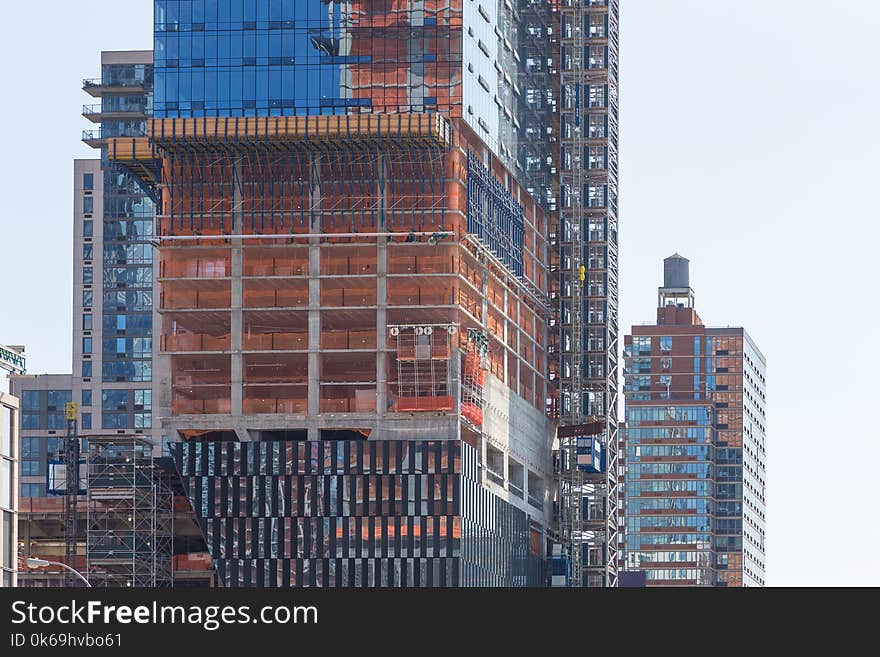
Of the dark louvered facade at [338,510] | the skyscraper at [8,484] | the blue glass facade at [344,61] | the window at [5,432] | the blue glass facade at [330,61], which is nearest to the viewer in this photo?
the window at [5,432]

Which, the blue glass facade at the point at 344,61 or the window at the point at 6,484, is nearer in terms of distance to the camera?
the window at the point at 6,484

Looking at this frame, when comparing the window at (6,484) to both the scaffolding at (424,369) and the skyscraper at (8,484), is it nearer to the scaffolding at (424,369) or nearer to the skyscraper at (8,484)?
the skyscraper at (8,484)

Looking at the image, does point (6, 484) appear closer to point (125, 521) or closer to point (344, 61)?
point (125, 521)

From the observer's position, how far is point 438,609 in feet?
116

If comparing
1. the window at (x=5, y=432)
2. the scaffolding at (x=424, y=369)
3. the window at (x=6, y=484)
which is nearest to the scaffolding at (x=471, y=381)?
the scaffolding at (x=424, y=369)

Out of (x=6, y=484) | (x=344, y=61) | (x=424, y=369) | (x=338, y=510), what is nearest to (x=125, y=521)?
(x=338, y=510)

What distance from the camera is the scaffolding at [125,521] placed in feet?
642

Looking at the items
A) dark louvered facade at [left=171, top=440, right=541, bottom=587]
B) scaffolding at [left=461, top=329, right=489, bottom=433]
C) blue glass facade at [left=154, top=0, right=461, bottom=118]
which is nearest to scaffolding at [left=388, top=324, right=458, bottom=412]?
scaffolding at [left=461, top=329, right=489, bottom=433]

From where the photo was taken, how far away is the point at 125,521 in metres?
199

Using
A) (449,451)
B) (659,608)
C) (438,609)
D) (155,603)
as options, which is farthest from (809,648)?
(449,451)

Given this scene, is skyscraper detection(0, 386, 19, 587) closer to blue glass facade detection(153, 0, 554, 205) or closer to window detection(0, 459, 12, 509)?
window detection(0, 459, 12, 509)

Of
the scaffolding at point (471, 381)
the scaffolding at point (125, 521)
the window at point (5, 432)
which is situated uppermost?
the scaffolding at point (471, 381)

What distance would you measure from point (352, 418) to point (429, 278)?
14404 millimetres

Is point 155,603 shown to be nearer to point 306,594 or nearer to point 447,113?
point 306,594
